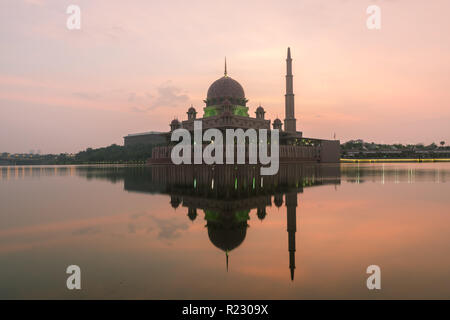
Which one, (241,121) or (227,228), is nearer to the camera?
(227,228)

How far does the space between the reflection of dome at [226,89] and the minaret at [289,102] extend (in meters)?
16.8

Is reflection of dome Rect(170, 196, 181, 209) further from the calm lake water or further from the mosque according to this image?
the mosque

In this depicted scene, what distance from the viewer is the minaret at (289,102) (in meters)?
81.2

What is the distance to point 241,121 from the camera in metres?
64.4

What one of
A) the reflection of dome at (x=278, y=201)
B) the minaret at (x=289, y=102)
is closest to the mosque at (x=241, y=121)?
the minaret at (x=289, y=102)

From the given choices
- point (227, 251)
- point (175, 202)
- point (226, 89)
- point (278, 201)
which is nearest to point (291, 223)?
point (227, 251)

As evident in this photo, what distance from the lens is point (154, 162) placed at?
69.6 meters

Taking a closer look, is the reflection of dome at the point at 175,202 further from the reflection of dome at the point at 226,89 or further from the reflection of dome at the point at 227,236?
the reflection of dome at the point at 226,89

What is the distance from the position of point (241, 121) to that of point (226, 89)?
10.8 metres

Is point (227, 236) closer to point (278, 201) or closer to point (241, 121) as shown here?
point (278, 201)

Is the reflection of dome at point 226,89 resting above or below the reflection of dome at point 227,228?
above

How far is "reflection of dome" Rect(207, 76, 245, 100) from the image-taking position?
69744mm

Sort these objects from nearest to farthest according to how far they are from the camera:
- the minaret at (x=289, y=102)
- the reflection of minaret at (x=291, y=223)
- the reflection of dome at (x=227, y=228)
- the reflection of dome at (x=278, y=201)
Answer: the reflection of minaret at (x=291, y=223) < the reflection of dome at (x=227, y=228) < the reflection of dome at (x=278, y=201) < the minaret at (x=289, y=102)
